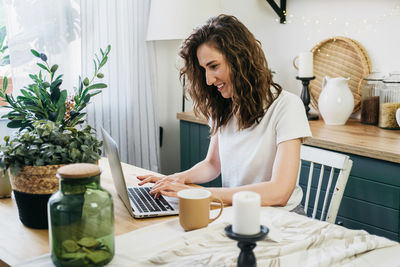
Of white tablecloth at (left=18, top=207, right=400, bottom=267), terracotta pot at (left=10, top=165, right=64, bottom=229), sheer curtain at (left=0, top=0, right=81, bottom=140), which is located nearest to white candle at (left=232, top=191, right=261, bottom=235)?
white tablecloth at (left=18, top=207, right=400, bottom=267)

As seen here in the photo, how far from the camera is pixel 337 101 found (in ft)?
7.76

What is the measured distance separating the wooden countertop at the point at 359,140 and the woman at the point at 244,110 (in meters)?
0.47

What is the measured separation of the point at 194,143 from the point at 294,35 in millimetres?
893

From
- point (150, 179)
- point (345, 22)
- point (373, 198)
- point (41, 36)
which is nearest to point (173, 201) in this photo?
point (150, 179)

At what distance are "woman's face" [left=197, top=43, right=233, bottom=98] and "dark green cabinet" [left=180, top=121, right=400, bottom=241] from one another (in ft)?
2.33

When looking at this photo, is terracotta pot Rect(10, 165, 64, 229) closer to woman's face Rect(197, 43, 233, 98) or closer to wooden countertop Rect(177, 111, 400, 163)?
woman's face Rect(197, 43, 233, 98)

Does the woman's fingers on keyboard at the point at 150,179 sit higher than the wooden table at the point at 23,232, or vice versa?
the woman's fingers on keyboard at the point at 150,179

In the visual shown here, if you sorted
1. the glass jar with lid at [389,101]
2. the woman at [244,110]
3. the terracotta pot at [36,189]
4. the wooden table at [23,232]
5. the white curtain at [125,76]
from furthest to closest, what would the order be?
1. the white curtain at [125,76]
2. the glass jar with lid at [389,101]
3. the woman at [244,110]
4. the terracotta pot at [36,189]
5. the wooden table at [23,232]

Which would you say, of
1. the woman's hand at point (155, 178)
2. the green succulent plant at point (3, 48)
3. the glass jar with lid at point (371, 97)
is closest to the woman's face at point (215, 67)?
the woman's hand at point (155, 178)

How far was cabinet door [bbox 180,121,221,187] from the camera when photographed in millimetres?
2686

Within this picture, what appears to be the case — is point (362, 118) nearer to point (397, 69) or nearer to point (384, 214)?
point (397, 69)

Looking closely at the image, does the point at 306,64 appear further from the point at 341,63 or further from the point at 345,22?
the point at 345,22

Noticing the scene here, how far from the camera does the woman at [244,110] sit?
1546 mm

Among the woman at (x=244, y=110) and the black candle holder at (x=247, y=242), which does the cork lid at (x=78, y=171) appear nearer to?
the black candle holder at (x=247, y=242)
